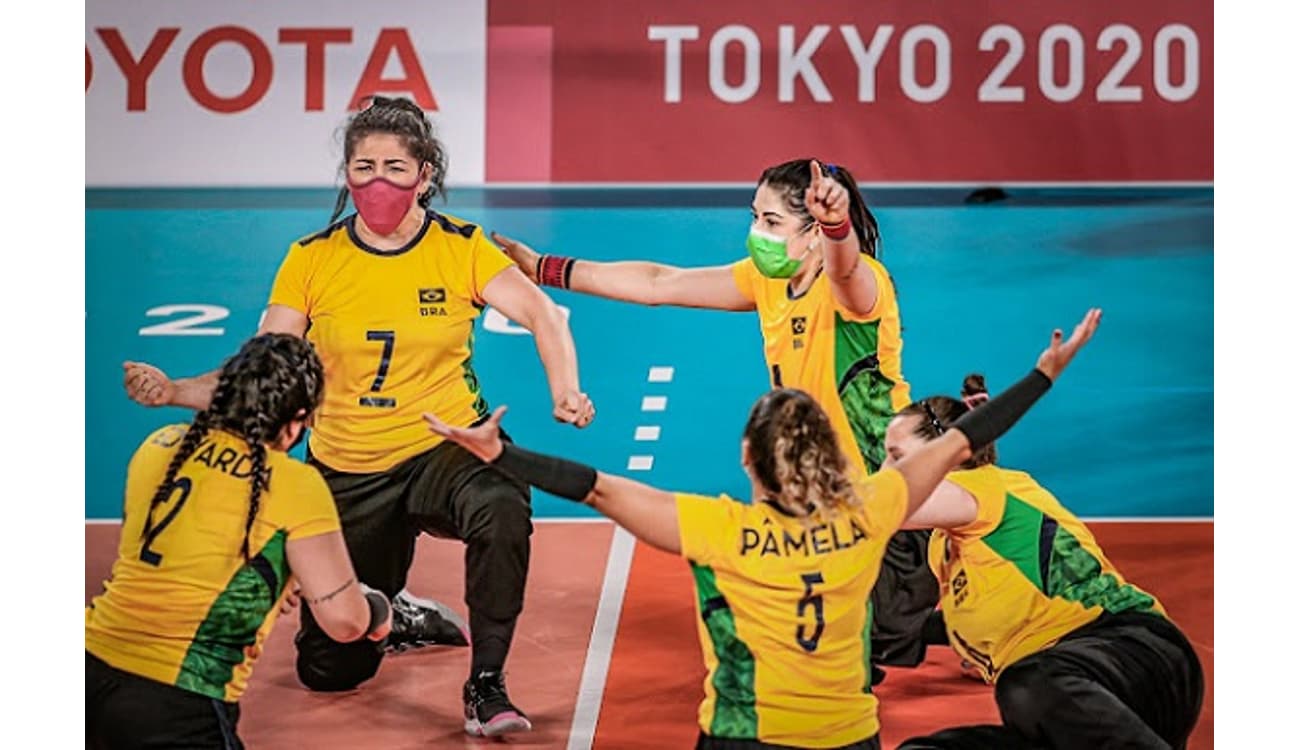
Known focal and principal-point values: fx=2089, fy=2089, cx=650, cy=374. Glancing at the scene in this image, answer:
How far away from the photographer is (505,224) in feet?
27.4

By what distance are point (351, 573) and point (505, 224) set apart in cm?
407

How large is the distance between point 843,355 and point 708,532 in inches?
52.3

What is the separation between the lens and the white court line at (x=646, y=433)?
22.8ft

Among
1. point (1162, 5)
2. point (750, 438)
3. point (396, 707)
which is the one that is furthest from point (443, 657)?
point (1162, 5)

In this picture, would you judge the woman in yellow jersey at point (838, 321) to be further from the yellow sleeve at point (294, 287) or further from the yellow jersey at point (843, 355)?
the yellow sleeve at point (294, 287)

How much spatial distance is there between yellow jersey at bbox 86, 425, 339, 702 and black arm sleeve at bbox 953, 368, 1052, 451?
135cm

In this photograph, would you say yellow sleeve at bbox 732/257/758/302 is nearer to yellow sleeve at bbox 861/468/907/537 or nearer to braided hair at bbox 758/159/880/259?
braided hair at bbox 758/159/880/259

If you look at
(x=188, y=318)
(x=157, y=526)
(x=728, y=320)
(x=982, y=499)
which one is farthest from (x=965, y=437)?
(x=188, y=318)

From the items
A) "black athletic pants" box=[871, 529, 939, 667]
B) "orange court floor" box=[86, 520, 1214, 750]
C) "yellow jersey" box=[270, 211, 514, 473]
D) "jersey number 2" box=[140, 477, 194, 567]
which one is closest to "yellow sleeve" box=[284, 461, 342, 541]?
"jersey number 2" box=[140, 477, 194, 567]

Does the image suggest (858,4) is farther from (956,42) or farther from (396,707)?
(396,707)

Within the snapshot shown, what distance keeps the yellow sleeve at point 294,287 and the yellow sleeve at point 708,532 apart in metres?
1.71

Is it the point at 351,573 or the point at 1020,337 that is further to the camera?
the point at 1020,337

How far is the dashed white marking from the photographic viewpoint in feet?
22.2

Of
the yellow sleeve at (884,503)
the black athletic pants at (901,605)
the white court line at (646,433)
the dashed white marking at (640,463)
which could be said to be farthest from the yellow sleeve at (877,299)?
the white court line at (646,433)
